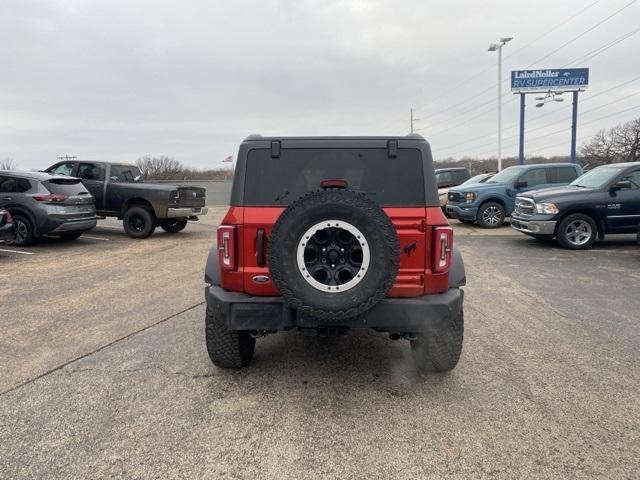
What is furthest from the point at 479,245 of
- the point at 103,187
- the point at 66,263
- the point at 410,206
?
the point at 103,187

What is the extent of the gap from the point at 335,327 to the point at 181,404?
3.89 ft

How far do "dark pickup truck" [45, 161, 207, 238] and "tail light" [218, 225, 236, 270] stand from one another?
9.08 m

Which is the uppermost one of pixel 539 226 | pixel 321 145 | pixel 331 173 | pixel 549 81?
pixel 549 81

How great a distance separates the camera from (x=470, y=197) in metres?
13.4

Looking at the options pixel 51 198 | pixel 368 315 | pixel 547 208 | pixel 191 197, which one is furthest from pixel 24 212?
pixel 547 208

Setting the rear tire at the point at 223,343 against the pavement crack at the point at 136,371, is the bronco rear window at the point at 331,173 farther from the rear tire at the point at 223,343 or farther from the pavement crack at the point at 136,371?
the pavement crack at the point at 136,371

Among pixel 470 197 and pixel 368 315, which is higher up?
pixel 470 197

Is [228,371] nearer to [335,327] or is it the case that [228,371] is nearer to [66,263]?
[335,327]

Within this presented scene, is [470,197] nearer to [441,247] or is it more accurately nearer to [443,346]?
[443,346]

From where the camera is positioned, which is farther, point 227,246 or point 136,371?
point 136,371

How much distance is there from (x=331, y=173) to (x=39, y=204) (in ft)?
29.3

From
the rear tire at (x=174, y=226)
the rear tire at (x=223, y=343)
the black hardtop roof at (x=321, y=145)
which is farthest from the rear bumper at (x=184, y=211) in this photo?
the black hardtop roof at (x=321, y=145)

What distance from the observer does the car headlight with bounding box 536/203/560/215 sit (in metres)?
9.37

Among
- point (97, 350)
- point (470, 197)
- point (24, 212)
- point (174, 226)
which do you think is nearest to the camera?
point (97, 350)
